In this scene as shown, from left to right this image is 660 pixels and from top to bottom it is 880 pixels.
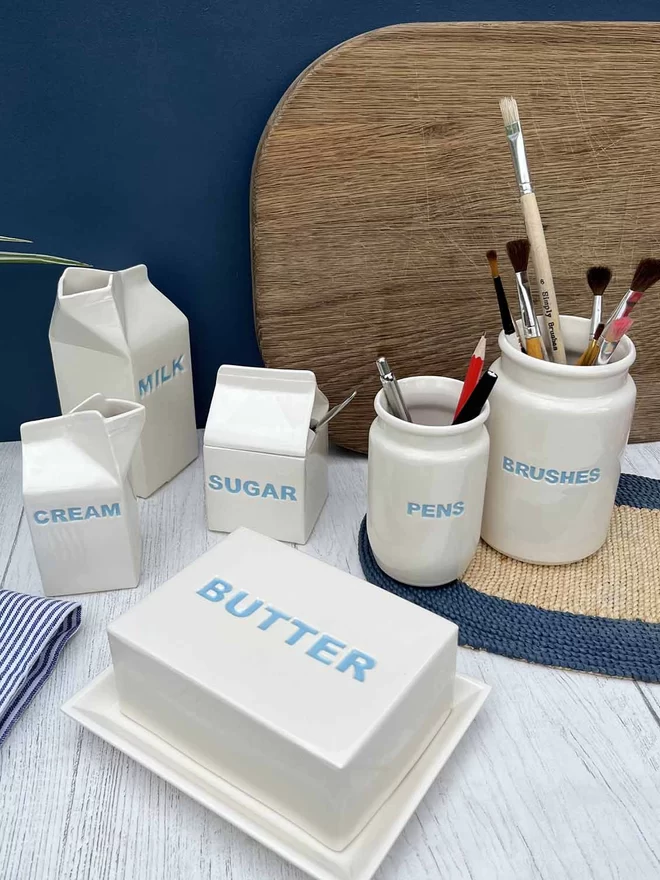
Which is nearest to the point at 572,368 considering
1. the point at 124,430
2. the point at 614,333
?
the point at 614,333

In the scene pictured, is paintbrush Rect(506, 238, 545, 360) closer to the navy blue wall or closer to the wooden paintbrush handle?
the wooden paintbrush handle

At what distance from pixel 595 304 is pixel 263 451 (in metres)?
0.23

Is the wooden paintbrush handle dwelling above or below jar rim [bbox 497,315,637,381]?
above

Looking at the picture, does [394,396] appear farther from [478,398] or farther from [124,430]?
[124,430]

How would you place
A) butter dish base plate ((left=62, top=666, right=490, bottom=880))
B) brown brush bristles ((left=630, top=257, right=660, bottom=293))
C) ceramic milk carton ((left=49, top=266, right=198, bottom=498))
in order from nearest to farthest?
butter dish base plate ((left=62, top=666, right=490, bottom=880)), brown brush bristles ((left=630, top=257, right=660, bottom=293)), ceramic milk carton ((left=49, top=266, right=198, bottom=498))

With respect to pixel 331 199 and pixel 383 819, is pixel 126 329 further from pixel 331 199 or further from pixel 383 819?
pixel 383 819

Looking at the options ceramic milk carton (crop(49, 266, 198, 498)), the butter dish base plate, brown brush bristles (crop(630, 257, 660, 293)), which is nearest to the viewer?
the butter dish base plate

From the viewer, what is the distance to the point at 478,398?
0.49 metres

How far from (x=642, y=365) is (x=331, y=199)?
29cm

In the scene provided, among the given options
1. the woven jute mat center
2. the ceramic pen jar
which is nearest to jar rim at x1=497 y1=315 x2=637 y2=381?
the ceramic pen jar

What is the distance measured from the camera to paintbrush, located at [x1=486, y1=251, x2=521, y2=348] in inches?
20.4

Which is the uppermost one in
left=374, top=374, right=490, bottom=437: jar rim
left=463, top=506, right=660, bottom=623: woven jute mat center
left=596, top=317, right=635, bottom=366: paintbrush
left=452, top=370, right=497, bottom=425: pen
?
left=596, top=317, right=635, bottom=366: paintbrush

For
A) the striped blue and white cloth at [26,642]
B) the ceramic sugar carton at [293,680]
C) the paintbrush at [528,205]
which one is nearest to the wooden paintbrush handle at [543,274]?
the paintbrush at [528,205]

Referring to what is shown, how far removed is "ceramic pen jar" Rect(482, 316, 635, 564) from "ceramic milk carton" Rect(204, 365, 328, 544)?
126mm
